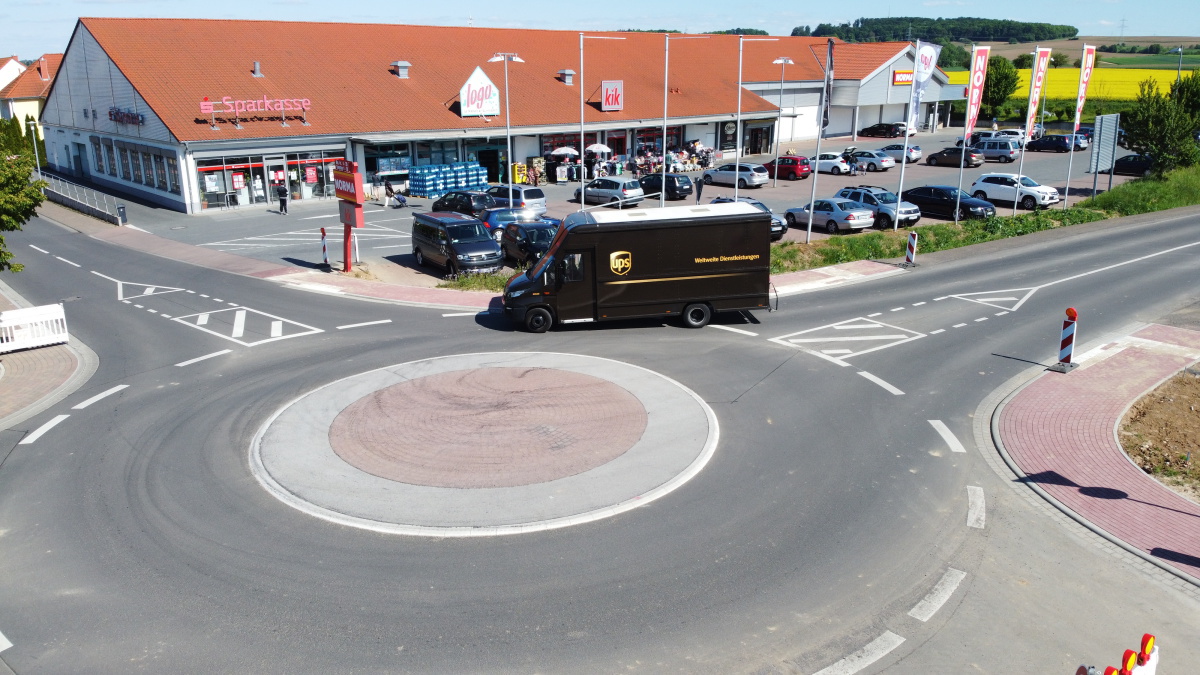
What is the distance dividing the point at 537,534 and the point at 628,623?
238 centimetres

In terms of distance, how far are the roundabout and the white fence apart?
837 cm

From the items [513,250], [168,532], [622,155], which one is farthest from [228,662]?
[622,155]

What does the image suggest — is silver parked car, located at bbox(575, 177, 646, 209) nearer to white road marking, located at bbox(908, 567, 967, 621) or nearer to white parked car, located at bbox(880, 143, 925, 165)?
white parked car, located at bbox(880, 143, 925, 165)

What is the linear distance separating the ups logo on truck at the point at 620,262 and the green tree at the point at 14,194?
13.0 metres

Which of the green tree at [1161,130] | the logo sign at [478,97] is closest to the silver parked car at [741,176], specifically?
the logo sign at [478,97]

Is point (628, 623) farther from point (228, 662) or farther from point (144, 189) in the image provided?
point (144, 189)

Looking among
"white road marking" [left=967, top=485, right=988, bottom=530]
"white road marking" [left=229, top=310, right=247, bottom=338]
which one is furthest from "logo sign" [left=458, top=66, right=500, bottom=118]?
"white road marking" [left=967, top=485, right=988, bottom=530]

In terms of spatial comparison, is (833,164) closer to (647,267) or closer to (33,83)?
(647,267)

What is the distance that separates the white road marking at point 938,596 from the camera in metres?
9.74

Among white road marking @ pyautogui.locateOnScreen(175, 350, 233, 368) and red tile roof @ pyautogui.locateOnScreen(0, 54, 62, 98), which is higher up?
red tile roof @ pyautogui.locateOnScreen(0, 54, 62, 98)

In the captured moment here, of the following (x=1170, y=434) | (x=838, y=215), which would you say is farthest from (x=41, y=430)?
(x=838, y=215)

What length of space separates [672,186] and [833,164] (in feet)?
49.1

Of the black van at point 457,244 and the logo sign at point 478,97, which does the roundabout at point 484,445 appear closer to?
the black van at point 457,244

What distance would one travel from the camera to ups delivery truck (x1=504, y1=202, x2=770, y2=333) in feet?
67.0
